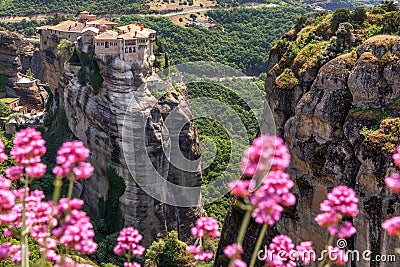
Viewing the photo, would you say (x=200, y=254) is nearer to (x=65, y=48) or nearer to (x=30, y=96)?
(x=65, y=48)

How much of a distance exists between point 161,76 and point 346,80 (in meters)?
25.4

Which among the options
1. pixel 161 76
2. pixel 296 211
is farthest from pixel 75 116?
pixel 296 211

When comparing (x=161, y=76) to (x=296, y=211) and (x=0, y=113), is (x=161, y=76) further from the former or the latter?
(x=296, y=211)

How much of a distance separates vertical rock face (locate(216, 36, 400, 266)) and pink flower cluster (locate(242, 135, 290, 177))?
15.0 meters

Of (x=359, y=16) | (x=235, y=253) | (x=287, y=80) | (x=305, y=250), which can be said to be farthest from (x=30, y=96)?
(x=235, y=253)

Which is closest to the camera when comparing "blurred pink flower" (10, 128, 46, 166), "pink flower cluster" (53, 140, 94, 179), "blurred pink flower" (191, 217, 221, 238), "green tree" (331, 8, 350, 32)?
"pink flower cluster" (53, 140, 94, 179)

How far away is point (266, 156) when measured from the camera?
244 inches

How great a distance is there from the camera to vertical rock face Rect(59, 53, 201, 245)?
43.0 m

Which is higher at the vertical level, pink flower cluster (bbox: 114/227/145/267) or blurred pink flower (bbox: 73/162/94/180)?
blurred pink flower (bbox: 73/162/94/180)

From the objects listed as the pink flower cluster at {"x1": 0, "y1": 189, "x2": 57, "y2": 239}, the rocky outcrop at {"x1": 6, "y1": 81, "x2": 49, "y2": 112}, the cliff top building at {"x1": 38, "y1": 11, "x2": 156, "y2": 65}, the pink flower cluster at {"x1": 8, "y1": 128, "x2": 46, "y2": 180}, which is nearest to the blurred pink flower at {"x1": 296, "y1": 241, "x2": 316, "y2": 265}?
the pink flower cluster at {"x1": 0, "y1": 189, "x2": 57, "y2": 239}

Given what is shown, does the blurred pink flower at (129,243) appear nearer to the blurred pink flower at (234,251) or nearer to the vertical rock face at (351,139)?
the blurred pink flower at (234,251)

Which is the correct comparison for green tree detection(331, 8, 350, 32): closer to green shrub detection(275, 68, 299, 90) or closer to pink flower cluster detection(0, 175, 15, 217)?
green shrub detection(275, 68, 299, 90)

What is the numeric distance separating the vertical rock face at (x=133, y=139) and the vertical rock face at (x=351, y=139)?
62.0ft

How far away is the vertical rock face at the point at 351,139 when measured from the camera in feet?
67.4
